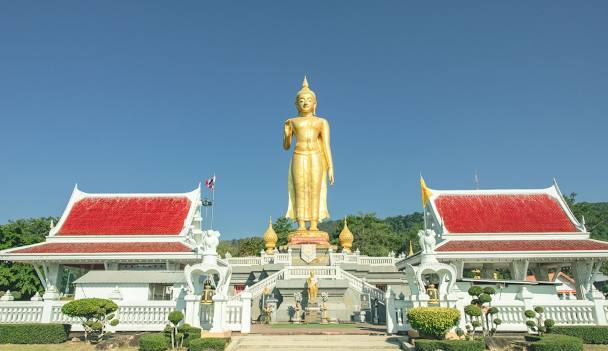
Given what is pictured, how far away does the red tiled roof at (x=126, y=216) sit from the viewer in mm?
24953

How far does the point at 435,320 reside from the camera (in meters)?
11.9

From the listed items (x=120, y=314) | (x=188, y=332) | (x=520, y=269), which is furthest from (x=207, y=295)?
(x=520, y=269)

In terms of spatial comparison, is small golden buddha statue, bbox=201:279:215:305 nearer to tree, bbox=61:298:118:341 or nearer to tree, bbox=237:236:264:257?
tree, bbox=61:298:118:341

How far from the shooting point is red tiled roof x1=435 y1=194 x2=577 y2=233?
2473 cm

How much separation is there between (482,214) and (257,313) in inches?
557

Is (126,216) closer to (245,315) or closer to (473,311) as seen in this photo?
(245,315)

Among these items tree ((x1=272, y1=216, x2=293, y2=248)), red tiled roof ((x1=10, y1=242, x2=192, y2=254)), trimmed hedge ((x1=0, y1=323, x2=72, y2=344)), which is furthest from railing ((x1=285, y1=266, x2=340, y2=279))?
tree ((x1=272, y1=216, x2=293, y2=248))

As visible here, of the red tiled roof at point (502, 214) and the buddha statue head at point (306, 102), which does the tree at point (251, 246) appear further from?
the red tiled roof at point (502, 214)

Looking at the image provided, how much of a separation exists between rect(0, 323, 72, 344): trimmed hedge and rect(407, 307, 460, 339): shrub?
36.6 ft

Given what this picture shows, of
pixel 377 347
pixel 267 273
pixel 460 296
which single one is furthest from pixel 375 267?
pixel 377 347

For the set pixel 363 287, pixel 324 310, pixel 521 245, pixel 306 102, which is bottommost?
pixel 324 310

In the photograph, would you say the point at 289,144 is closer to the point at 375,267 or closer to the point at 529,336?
the point at 375,267

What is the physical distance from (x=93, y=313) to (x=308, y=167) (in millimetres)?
21459

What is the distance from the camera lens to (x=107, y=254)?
22.3 m
